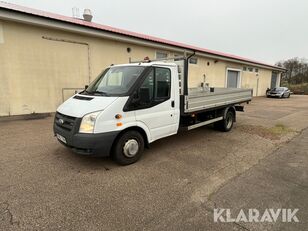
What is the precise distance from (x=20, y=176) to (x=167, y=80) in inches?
137

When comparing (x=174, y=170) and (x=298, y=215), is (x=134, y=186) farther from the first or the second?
(x=298, y=215)

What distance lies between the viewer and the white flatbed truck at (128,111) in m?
3.44

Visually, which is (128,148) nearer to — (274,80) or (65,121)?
(65,121)

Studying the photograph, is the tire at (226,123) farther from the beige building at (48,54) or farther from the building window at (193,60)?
the building window at (193,60)

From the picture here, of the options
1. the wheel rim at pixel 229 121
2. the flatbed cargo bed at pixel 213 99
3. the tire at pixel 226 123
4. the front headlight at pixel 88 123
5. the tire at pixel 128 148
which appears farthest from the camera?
the wheel rim at pixel 229 121

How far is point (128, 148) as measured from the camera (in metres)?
3.86

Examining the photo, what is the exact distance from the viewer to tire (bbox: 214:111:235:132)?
6559 millimetres

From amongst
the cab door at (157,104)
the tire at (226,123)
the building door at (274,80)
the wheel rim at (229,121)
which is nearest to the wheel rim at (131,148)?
the cab door at (157,104)

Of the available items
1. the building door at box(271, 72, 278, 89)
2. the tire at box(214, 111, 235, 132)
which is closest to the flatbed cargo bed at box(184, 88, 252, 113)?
the tire at box(214, 111, 235, 132)

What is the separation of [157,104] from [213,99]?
234 cm

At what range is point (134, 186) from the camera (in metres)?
3.19

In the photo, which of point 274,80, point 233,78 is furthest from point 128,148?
point 274,80

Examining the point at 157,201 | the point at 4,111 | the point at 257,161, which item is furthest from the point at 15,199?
the point at 4,111

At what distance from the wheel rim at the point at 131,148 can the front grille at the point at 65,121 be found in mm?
1075
